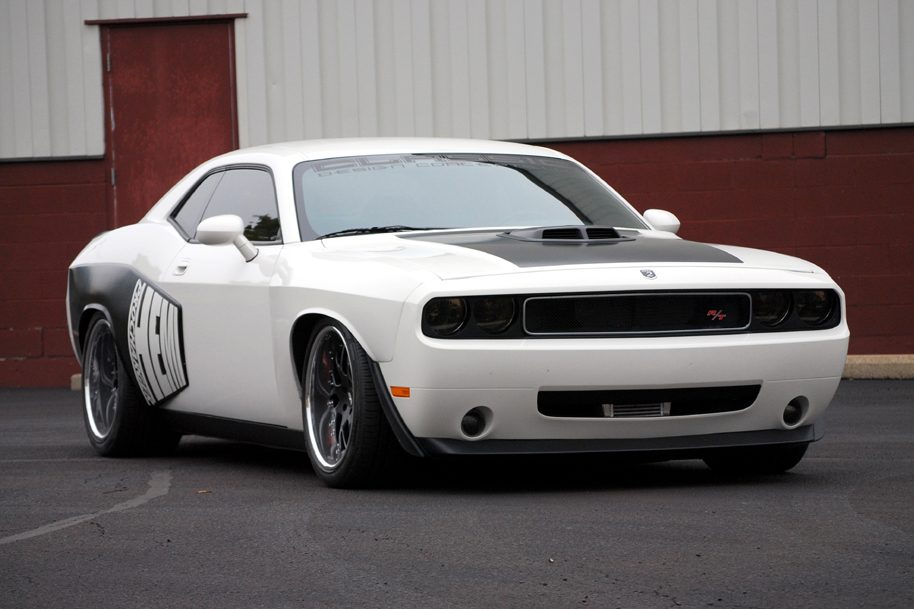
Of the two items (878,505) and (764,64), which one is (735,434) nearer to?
(878,505)

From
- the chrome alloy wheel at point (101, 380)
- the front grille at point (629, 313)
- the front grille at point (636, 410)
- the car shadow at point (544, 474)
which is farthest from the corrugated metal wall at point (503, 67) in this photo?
the front grille at point (636, 410)

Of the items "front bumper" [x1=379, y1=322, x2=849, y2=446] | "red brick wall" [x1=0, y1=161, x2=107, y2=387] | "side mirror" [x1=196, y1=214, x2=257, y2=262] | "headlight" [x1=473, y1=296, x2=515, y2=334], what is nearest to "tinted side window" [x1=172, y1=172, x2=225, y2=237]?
"side mirror" [x1=196, y1=214, x2=257, y2=262]

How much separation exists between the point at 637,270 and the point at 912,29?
8.62 meters

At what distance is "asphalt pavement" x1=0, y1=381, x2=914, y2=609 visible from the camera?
11.3 ft

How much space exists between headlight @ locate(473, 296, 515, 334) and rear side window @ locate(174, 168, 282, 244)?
131cm

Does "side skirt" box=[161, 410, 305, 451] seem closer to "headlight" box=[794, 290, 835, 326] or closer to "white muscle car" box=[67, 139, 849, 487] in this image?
"white muscle car" box=[67, 139, 849, 487]

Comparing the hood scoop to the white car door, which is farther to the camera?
the white car door

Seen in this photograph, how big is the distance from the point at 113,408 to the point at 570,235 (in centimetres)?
276

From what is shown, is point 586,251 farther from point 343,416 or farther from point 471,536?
point 471,536

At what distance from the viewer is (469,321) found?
4816 millimetres

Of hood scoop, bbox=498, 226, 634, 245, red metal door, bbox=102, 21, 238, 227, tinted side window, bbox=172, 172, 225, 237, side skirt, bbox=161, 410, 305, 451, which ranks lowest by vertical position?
side skirt, bbox=161, 410, 305, 451

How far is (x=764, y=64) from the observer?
12688 mm

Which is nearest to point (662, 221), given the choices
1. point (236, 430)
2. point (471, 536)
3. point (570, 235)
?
point (570, 235)

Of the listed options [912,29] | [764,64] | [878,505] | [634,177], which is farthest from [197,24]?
[878,505]
